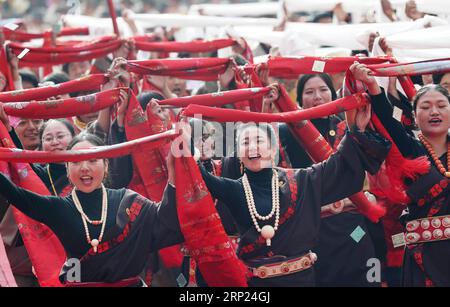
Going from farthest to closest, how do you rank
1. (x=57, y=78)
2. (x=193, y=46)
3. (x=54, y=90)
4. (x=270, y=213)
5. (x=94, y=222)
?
(x=193, y=46)
(x=57, y=78)
(x=54, y=90)
(x=270, y=213)
(x=94, y=222)

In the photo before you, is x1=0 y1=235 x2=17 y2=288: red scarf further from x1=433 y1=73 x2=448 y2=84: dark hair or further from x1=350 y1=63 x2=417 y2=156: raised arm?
x1=433 y1=73 x2=448 y2=84: dark hair

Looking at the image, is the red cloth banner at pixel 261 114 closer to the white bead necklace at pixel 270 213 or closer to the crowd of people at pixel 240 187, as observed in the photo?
the crowd of people at pixel 240 187

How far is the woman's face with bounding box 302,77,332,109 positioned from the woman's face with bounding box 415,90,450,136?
4.09ft

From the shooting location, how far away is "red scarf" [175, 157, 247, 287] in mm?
5547

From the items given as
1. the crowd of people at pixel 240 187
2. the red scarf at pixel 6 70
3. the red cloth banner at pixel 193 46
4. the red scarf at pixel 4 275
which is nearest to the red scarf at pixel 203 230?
the crowd of people at pixel 240 187

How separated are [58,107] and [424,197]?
6.99 ft

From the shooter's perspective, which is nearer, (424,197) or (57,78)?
(424,197)

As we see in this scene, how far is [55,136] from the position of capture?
6.46 m

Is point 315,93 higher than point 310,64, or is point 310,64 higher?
point 310,64

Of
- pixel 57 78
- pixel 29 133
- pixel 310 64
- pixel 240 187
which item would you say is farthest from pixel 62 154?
pixel 57 78

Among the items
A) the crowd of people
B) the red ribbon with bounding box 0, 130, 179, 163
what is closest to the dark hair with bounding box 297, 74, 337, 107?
the crowd of people

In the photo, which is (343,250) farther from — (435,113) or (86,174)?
(86,174)

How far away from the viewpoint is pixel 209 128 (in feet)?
21.3

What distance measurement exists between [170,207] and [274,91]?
45.5 inches
